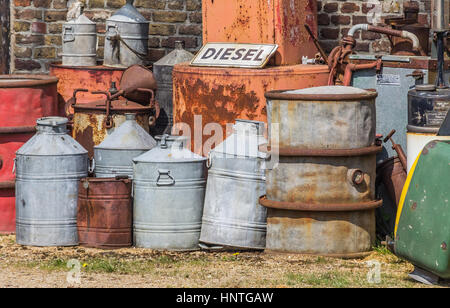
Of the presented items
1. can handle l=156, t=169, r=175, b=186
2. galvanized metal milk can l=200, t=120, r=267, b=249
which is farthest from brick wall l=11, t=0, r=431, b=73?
galvanized metal milk can l=200, t=120, r=267, b=249

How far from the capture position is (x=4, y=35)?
8.16 meters

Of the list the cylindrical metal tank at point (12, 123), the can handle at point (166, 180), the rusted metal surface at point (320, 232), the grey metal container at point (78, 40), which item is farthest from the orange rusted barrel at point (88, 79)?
the rusted metal surface at point (320, 232)

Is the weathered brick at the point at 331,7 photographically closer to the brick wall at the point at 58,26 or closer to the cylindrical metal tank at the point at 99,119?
the brick wall at the point at 58,26

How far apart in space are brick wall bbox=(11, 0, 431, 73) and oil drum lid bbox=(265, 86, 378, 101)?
253cm

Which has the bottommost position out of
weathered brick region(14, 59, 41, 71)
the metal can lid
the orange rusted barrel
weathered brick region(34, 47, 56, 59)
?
the metal can lid

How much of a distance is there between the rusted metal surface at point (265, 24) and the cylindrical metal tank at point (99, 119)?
0.82 meters

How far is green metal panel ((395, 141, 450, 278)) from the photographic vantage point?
5039 mm

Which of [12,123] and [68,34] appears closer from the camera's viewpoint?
[12,123]

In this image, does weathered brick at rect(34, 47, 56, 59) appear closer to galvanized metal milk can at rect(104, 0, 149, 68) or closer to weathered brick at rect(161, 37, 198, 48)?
galvanized metal milk can at rect(104, 0, 149, 68)

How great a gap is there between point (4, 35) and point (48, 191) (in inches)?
90.1

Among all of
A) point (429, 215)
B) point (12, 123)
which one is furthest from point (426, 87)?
point (12, 123)

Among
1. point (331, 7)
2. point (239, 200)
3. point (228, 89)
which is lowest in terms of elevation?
point (239, 200)

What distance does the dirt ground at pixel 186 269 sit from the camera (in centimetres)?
537

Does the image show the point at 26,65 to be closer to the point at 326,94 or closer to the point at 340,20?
the point at 340,20
